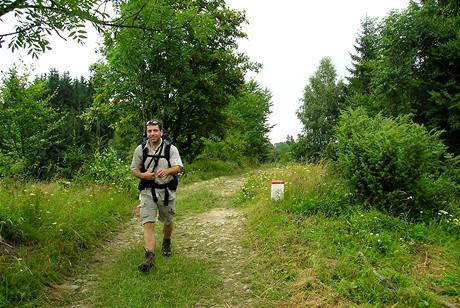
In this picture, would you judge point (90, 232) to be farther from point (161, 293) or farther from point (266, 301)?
point (266, 301)

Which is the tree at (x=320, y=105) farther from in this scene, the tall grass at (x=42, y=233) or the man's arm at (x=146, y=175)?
the man's arm at (x=146, y=175)

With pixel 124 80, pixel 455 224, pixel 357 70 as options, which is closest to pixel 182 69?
pixel 124 80

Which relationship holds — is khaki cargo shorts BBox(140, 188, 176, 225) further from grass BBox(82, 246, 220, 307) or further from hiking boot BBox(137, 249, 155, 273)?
grass BBox(82, 246, 220, 307)

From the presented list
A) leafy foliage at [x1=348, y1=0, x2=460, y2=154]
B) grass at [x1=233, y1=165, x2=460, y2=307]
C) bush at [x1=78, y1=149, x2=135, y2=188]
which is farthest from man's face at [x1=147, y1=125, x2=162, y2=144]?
leafy foliage at [x1=348, y1=0, x2=460, y2=154]

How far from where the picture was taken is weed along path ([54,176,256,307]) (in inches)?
180

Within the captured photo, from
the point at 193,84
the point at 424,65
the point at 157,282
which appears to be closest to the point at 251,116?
the point at 193,84

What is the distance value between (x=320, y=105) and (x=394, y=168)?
34.0 m

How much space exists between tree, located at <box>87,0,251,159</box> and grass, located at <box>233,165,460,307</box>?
623 cm

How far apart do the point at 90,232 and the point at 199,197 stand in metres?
4.77

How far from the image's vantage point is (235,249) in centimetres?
659

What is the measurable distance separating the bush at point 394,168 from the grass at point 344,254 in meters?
0.40

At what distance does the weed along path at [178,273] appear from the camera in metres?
4.57

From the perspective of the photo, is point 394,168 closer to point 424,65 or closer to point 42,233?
point 42,233

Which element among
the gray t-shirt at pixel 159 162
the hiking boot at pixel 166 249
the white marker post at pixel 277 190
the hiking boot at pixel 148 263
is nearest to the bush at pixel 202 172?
the white marker post at pixel 277 190
